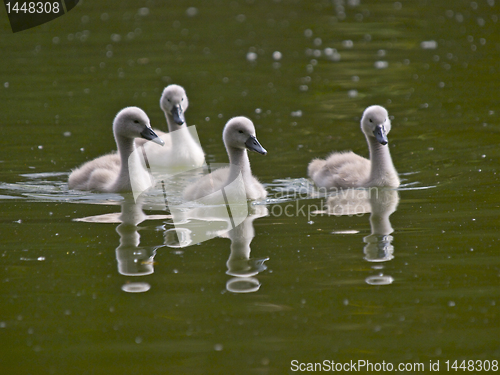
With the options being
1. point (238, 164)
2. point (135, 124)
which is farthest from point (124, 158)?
point (238, 164)

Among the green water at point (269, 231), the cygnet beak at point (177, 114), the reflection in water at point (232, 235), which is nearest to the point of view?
the green water at point (269, 231)

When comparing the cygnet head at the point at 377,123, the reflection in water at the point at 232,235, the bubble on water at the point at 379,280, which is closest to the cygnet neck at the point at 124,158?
the reflection in water at the point at 232,235

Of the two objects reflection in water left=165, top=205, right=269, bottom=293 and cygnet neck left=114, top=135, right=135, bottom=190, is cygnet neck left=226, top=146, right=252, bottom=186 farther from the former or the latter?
cygnet neck left=114, top=135, right=135, bottom=190

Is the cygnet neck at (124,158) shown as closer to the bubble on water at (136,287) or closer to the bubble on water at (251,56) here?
the bubble on water at (136,287)

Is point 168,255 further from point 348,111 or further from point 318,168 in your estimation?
point 348,111

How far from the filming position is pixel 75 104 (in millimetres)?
11961

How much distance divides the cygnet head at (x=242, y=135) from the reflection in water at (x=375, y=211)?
89cm

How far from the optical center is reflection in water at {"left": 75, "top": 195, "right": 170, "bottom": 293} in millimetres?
5633

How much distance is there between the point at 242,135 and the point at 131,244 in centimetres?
178

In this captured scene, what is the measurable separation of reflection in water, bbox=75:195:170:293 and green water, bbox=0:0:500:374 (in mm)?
30

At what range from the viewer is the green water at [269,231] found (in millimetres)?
4562

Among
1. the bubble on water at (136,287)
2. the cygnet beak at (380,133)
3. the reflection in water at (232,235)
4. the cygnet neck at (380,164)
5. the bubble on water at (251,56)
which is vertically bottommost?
the bubble on water at (136,287)

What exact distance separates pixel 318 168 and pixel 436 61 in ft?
22.5

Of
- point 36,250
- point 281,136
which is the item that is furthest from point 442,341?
point 281,136
